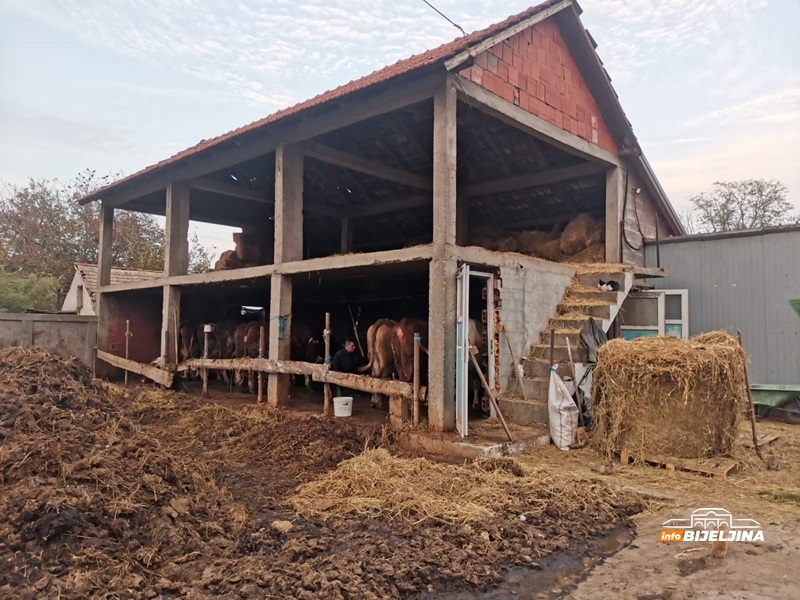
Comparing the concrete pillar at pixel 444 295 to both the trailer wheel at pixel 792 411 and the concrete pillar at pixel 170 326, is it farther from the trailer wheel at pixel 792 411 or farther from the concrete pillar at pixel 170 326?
the concrete pillar at pixel 170 326

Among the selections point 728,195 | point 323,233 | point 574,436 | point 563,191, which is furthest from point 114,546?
point 728,195

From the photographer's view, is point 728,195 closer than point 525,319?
No

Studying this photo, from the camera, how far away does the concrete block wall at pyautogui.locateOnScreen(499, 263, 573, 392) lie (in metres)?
9.41

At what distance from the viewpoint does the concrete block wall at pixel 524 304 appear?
9414 mm

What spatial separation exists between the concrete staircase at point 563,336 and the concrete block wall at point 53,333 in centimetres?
1132

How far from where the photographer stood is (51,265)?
34438 millimetres

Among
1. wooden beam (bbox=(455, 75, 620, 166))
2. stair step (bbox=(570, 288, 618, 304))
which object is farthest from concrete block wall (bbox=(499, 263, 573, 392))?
wooden beam (bbox=(455, 75, 620, 166))

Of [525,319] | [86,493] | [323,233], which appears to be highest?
[323,233]

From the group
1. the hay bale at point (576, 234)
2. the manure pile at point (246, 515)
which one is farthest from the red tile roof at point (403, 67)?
the manure pile at point (246, 515)

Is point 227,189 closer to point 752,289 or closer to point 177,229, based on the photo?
point 177,229

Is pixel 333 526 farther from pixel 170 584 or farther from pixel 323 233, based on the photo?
pixel 323 233

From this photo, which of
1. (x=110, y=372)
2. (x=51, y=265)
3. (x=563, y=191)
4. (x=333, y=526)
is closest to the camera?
(x=333, y=526)

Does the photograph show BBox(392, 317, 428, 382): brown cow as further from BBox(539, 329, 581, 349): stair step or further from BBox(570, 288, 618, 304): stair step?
BBox(570, 288, 618, 304): stair step

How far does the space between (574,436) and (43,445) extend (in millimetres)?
6606
